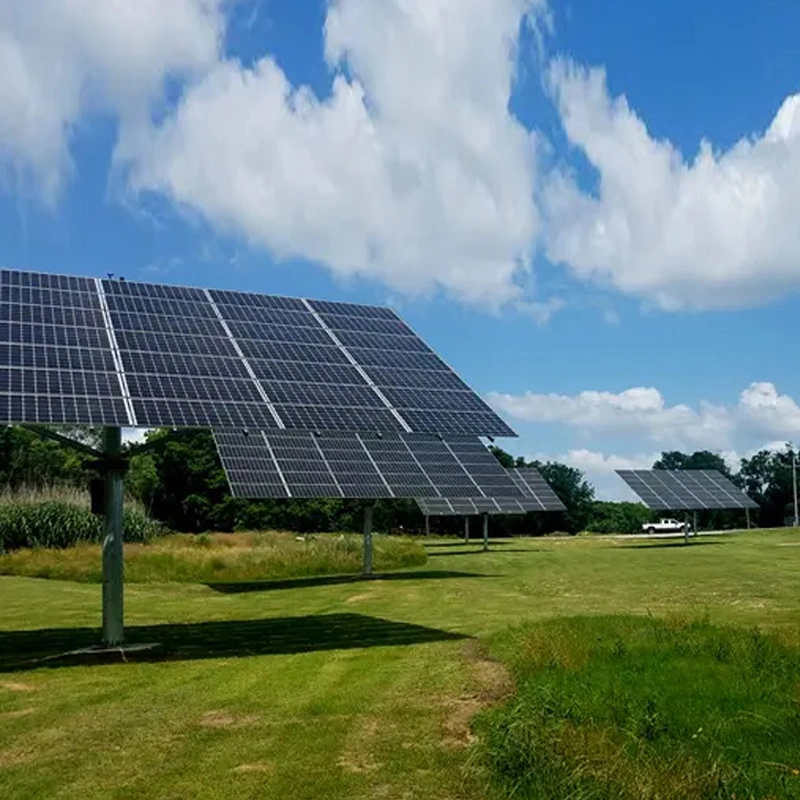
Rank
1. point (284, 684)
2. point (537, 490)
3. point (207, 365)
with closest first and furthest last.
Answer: point (284, 684) < point (207, 365) < point (537, 490)

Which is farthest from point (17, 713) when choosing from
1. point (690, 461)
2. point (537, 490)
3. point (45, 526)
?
point (690, 461)

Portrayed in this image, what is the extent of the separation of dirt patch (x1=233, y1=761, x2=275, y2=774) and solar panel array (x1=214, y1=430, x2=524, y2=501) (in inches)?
792

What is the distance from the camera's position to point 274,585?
98.8 ft

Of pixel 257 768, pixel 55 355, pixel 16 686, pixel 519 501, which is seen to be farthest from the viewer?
pixel 519 501

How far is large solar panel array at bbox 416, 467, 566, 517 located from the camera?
50.5 meters

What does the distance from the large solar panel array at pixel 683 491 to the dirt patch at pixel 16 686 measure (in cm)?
4951

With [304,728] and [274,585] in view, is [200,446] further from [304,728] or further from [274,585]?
[304,728]

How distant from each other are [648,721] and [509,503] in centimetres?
4518

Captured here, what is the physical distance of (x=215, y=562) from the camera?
33.2m

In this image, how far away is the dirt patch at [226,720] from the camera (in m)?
10.9

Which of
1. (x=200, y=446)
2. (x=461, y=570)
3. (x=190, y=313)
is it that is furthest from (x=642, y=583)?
(x=200, y=446)

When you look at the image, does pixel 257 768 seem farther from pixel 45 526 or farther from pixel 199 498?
pixel 199 498

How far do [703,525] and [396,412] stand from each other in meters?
89.0

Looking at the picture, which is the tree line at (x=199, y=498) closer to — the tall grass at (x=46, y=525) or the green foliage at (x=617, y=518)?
the green foliage at (x=617, y=518)
